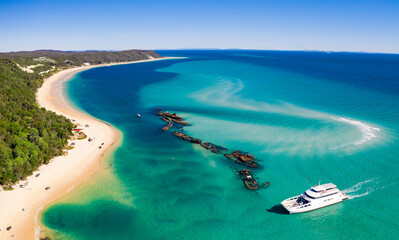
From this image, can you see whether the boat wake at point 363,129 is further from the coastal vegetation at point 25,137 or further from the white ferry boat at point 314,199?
the coastal vegetation at point 25,137

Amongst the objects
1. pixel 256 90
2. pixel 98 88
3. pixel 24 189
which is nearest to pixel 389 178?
pixel 24 189

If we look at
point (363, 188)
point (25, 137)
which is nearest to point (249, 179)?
point (363, 188)

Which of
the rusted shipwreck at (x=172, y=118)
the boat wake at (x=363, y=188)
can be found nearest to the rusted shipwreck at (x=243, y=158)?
the boat wake at (x=363, y=188)

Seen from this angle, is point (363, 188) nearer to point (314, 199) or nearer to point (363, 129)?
point (314, 199)

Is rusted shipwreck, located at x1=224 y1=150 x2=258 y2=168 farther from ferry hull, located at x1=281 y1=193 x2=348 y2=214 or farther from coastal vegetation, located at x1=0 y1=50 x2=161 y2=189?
coastal vegetation, located at x1=0 y1=50 x2=161 y2=189

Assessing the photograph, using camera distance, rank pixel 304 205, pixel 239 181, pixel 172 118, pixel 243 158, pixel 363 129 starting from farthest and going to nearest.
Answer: pixel 172 118
pixel 363 129
pixel 243 158
pixel 239 181
pixel 304 205
